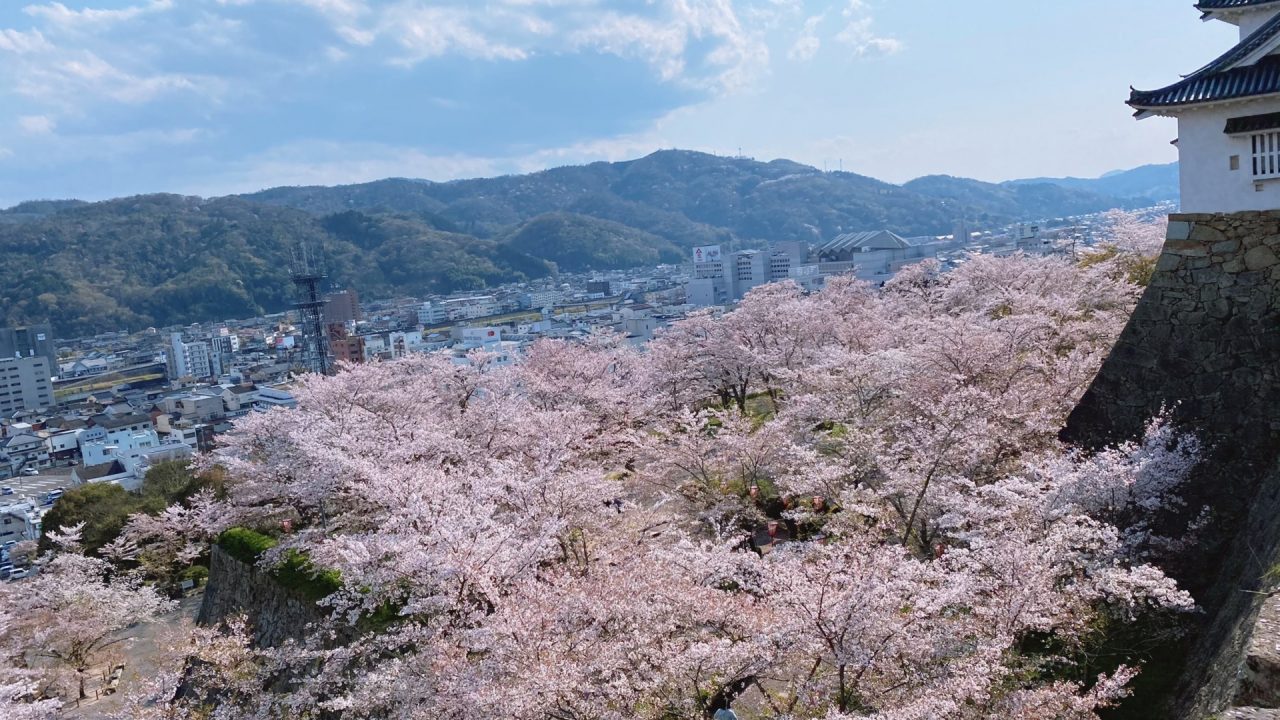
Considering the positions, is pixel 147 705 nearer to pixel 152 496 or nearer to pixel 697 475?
pixel 697 475

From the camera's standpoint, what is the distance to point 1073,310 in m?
13.9

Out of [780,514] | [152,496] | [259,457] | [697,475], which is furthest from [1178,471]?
[152,496]

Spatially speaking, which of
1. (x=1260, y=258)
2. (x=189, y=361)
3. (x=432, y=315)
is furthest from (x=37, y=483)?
(x=432, y=315)

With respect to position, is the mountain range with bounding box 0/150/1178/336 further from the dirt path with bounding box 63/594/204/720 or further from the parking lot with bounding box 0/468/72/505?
the dirt path with bounding box 63/594/204/720

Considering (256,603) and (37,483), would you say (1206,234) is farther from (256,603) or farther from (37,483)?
(37,483)

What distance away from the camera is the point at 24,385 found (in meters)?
78.8

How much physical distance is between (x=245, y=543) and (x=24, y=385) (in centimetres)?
8564

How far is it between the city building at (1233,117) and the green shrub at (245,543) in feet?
47.9

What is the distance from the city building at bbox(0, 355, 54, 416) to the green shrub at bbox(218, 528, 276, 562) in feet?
273

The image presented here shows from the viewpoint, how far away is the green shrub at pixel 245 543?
1377cm

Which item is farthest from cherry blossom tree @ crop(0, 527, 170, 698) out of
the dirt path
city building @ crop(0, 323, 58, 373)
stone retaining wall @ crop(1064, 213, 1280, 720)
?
city building @ crop(0, 323, 58, 373)

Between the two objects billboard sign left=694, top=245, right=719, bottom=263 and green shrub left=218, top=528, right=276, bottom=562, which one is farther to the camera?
billboard sign left=694, top=245, right=719, bottom=263

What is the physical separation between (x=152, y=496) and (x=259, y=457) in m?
11.5

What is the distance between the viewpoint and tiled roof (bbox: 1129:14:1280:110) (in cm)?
802
